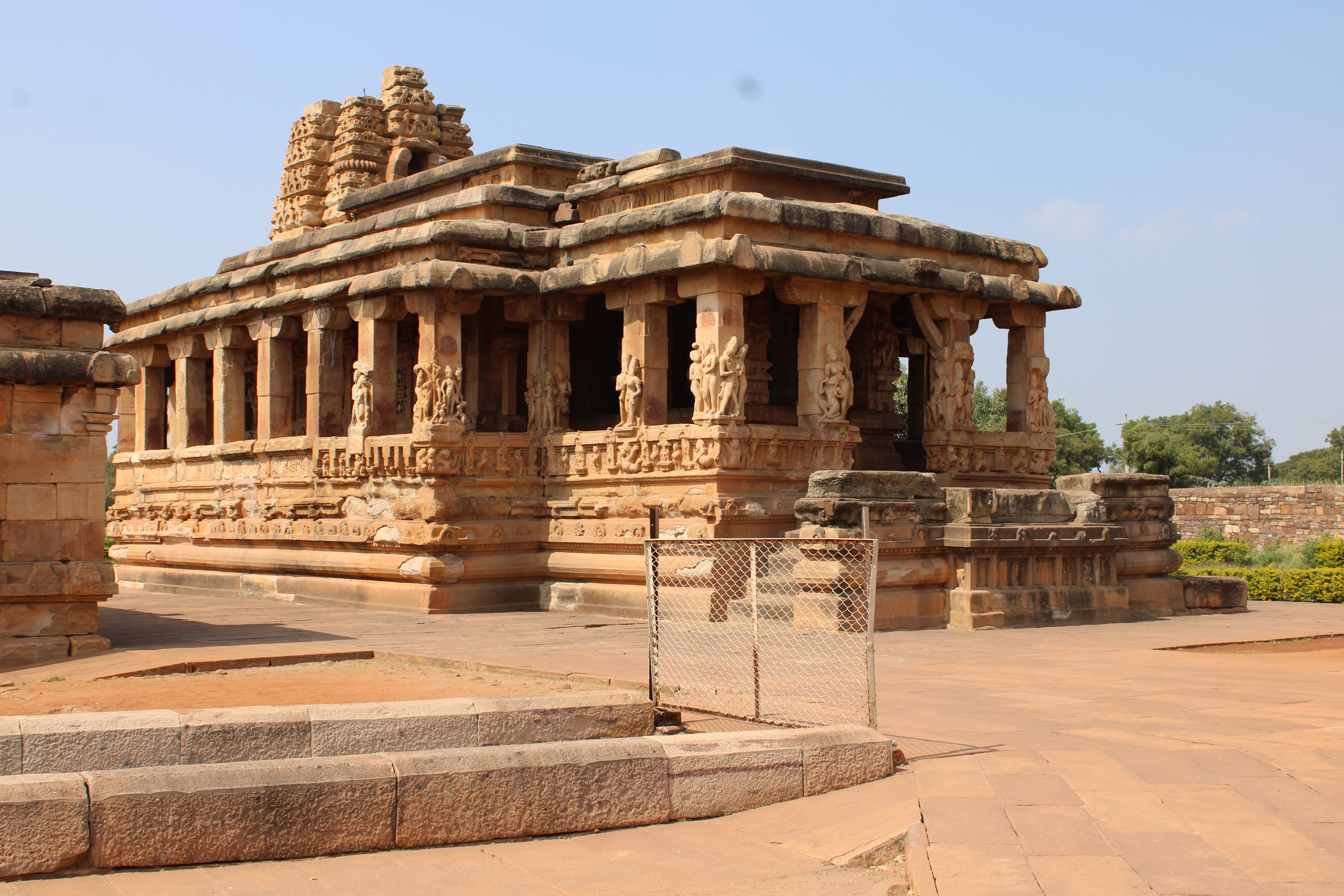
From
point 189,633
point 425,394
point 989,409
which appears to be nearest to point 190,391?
point 425,394

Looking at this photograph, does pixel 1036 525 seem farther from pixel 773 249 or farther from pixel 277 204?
pixel 277 204

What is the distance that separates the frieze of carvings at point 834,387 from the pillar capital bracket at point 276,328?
7925 mm

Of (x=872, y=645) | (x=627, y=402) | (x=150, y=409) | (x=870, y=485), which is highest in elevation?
(x=150, y=409)

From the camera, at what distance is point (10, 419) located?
10211 millimetres

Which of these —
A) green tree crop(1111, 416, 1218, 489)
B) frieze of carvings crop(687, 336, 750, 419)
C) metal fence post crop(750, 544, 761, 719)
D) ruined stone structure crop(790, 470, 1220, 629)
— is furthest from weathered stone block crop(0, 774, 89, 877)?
green tree crop(1111, 416, 1218, 489)

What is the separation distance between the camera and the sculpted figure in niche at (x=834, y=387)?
14.6 meters

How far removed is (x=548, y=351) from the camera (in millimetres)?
16359

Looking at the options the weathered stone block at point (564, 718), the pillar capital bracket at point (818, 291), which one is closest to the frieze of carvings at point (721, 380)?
the pillar capital bracket at point (818, 291)

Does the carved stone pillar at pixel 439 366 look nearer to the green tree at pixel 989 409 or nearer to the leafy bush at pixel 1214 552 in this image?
the leafy bush at pixel 1214 552

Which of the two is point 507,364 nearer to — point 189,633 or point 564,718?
point 189,633

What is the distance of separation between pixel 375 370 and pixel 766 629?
269 inches

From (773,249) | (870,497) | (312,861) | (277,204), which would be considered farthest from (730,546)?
(277,204)

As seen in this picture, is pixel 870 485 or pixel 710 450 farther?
pixel 710 450

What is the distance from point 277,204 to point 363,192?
6069 millimetres
